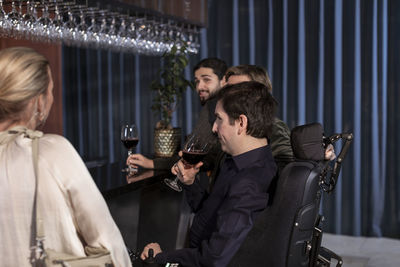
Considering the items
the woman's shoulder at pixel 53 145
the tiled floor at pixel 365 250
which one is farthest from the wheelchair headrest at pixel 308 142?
the tiled floor at pixel 365 250

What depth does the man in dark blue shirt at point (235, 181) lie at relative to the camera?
5.56 ft

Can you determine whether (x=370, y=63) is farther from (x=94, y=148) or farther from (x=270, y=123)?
(x=94, y=148)

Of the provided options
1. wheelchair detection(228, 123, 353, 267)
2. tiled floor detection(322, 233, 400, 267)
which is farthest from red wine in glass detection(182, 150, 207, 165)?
tiled floor detection(322, 233, 400, 267)

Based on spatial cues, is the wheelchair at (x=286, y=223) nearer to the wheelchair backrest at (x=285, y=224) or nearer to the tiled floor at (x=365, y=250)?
the wheelchair backrest at (x=285, y=224)

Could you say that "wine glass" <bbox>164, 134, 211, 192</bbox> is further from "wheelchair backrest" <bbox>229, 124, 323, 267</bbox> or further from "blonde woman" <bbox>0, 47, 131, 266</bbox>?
"blonde woman" <bbox>0, 47, 131, 266</bbox>

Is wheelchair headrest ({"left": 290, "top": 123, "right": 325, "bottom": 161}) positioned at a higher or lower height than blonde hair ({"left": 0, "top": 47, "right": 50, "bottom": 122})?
lower

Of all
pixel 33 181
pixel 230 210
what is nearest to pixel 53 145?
pixel 33 181

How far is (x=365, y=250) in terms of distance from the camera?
4.02 meters

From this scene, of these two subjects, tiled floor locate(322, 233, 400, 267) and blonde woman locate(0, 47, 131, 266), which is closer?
blonde woman locate(0, 47, 131, 266)

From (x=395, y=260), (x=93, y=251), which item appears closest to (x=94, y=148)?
(x=395, y=260)

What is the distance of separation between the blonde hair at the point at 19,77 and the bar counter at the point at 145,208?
1.25 meters

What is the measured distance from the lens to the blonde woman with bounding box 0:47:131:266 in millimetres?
1098

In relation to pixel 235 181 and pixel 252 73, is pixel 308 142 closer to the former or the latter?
pixel 235 181

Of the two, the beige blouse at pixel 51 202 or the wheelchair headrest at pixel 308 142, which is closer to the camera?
the beige blouse at pixel 51 202
